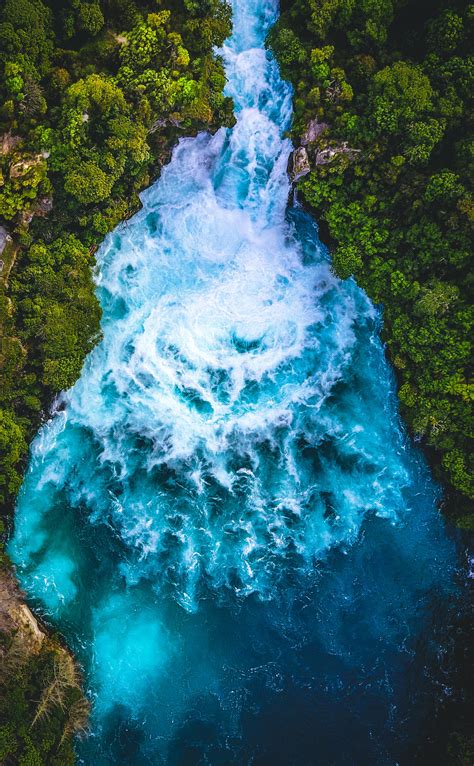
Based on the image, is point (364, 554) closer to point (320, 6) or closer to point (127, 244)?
point (127, 244)

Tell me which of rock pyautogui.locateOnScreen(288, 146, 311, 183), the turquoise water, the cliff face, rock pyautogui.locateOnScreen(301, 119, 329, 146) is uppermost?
rock pyautogui.locateOnScreen(301, 119, 329, 146)

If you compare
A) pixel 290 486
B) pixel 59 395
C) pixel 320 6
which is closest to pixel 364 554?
pixel 290 486

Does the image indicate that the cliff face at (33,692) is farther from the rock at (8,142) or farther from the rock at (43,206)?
the rock at (8,142)

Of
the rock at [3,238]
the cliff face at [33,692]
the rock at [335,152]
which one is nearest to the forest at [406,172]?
the rock at [335,152]

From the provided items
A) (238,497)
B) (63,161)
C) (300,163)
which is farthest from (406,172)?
(238,497)

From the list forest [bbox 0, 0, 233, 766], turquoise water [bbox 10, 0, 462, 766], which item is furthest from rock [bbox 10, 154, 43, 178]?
turquoise water [bbox 10, 0, 462, 766]

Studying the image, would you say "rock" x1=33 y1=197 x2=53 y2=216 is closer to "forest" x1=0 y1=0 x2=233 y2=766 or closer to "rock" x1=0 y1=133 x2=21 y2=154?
"forest" x1=0 y1=0 x2=233 y2=766
